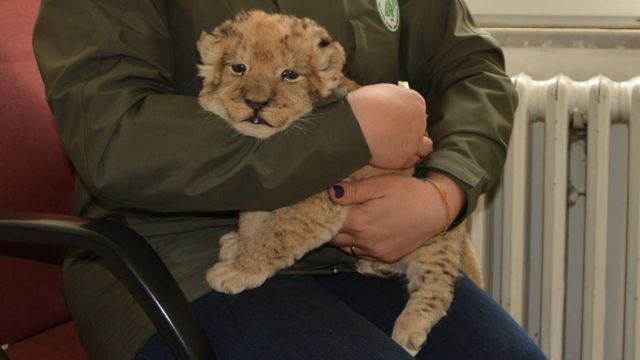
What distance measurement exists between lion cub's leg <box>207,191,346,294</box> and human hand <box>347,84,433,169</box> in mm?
104

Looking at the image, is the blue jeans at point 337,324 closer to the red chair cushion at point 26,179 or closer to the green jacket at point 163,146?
the green jacket at point 163,146

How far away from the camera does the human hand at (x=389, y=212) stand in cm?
119

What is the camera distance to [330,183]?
3.59 feet

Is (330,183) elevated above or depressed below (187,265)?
above

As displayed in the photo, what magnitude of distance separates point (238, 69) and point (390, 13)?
32cm

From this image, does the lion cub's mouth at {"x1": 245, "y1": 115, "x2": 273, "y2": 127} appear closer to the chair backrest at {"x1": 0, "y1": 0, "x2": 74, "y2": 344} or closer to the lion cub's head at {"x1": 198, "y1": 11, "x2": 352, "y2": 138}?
the lion cub's head at {"x1": 198, "y1": 11, "x2": 352, "y2": 138}

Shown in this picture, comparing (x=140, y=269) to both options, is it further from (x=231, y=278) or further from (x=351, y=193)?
(x=351, y=193)

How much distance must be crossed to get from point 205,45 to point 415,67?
1.52 feet

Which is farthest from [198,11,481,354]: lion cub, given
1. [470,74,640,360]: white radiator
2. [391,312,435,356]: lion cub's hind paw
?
[470,74,640,360]: white radiator

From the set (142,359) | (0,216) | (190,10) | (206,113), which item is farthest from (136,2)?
(142,359)

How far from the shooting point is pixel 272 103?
44.1 inches

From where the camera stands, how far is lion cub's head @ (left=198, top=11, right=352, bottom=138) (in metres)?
1.12

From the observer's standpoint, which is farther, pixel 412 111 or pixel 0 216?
pixel 412 111

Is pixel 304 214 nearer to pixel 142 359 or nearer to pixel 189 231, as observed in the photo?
pixel 189 231
